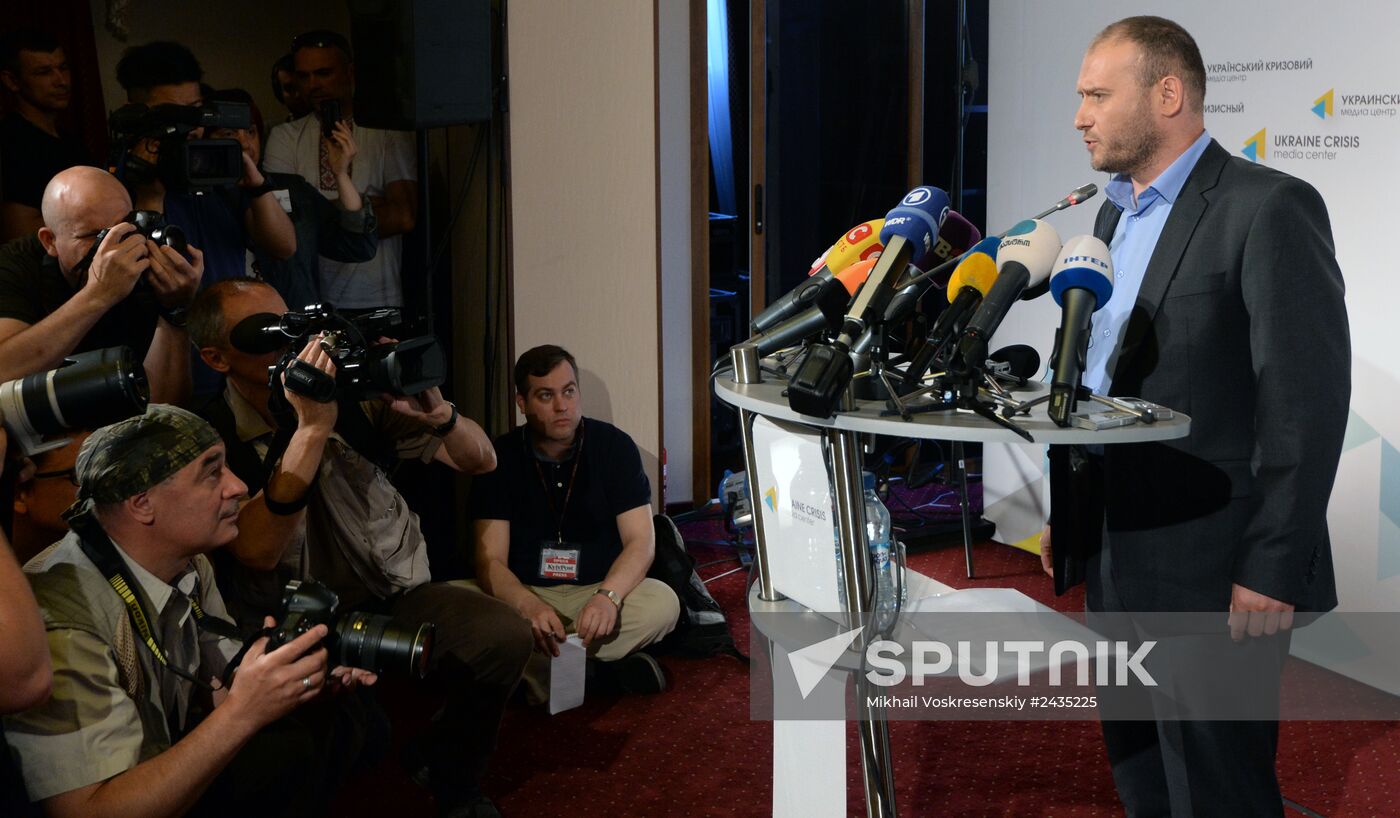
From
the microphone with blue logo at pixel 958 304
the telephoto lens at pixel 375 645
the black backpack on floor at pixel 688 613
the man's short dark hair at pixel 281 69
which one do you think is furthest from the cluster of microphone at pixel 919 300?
the man's short dark hair at pixel 281 69

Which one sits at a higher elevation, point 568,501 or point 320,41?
point 320,41

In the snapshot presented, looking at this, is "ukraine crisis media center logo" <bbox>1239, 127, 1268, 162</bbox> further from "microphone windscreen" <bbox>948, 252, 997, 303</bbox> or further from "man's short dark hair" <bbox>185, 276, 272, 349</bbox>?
"man's short dark hair" <bbox>185, 276, 272, 349</bbox>

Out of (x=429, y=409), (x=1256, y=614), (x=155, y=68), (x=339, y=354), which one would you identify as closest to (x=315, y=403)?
(x=339, y=354)

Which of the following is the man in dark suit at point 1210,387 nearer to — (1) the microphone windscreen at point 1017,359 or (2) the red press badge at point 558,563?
(1) the microphone windscreen at point 1017,359

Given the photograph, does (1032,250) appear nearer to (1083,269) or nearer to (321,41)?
(1083,269)

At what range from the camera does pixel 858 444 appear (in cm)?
161

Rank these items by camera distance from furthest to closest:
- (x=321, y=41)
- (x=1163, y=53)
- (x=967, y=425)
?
(x=321, y=41), (x=1163, y=53), (x=967, y=425)

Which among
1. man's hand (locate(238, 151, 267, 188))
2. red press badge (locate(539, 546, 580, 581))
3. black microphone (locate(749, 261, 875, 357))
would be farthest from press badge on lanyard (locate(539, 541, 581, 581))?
black microphone (locate(749, 261, 875, 357))

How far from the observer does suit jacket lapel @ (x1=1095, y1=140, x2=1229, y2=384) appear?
1.92 meters

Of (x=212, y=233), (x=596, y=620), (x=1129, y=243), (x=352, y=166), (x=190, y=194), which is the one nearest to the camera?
(x=1129, y=243)

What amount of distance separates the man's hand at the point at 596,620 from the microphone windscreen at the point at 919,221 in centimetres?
174

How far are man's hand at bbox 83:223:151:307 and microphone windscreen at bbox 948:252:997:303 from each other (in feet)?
5.32

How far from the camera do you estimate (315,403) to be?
2377 mm

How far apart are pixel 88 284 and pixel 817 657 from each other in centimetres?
159
